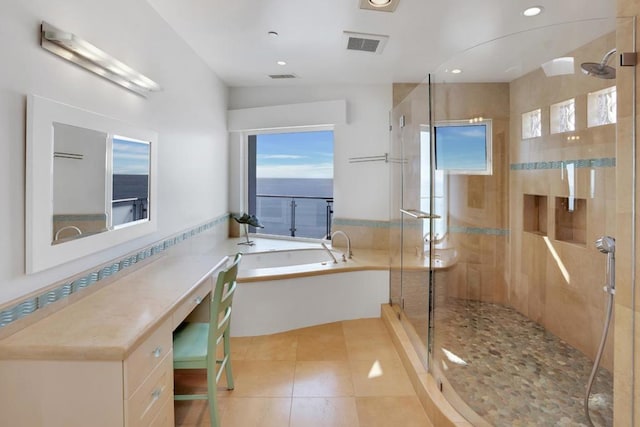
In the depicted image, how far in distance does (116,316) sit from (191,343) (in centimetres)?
55

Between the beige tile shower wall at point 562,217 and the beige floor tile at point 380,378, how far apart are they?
3.61 feet

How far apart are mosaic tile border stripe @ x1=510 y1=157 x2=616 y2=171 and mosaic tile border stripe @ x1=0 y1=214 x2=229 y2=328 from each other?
2891 mm

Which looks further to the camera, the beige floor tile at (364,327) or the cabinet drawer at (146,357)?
the beige floor tile at (364,327)

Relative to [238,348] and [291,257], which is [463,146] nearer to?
[291,257]

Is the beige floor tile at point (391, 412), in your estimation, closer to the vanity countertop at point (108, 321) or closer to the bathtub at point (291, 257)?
the vanity countertop at point (108, 321)

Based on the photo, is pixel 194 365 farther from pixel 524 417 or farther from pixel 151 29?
pixel 151 29

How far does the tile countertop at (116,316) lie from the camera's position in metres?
1.19

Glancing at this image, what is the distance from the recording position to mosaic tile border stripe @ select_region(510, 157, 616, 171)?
6.79 ft

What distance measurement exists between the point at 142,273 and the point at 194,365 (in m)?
0.72

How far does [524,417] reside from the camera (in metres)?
1.86

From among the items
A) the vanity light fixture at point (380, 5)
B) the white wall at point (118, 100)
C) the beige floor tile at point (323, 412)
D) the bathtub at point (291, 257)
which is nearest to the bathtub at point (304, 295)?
the bathtub at point (291, 257)

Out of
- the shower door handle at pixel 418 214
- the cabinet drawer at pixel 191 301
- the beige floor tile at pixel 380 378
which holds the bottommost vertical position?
the beige floor tile at pixel 380 378

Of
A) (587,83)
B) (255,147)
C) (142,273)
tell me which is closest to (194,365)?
(142,273)

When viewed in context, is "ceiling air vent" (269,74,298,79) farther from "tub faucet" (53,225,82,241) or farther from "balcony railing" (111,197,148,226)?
"tub faucet" (53,225,82,241)
